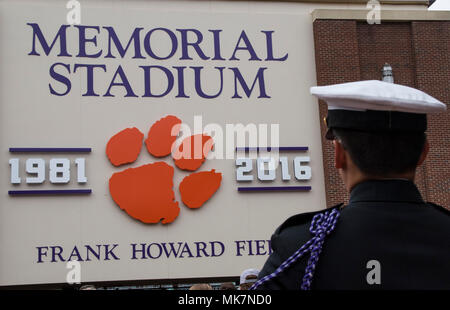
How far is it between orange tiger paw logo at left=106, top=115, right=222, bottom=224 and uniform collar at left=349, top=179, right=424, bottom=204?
14.4 m

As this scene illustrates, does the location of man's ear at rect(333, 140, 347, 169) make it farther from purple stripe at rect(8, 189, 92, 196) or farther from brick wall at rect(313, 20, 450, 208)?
brick wall at rect(313, 20, 450, 208)

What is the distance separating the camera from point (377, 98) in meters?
1.95

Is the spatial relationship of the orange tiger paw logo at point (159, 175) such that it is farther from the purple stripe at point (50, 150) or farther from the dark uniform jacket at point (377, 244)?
the dark uniform jacket at point (377, 244)

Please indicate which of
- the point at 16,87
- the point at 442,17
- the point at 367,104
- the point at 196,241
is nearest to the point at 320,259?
the point at 367,104

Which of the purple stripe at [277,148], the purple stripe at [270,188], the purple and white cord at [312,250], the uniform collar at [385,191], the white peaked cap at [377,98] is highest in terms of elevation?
the purple stripe at [277,148]

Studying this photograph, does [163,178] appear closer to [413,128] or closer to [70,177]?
[70,177]

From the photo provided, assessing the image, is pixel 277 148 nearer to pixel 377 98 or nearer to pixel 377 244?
pixel 377 98

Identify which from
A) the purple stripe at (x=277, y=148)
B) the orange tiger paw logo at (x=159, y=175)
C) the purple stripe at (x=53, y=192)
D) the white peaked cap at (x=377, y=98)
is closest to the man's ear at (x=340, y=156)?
the white peaked cap at (x=377, y=98)

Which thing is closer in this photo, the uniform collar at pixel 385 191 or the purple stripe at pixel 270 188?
the uniform collar at pixel 385 191

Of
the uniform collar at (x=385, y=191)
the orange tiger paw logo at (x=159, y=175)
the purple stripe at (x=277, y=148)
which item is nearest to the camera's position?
the uniform collar at (x=385, y=191)

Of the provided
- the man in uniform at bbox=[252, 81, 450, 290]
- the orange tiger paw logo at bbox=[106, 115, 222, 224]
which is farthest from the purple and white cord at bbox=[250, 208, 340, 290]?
the orange tiger paw logo at bbox=[106, 115, 222, 224]

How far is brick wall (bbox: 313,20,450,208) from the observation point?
1745 centimetres

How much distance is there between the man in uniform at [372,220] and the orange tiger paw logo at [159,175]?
14.3 meters

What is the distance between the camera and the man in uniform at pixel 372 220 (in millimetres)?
1809
